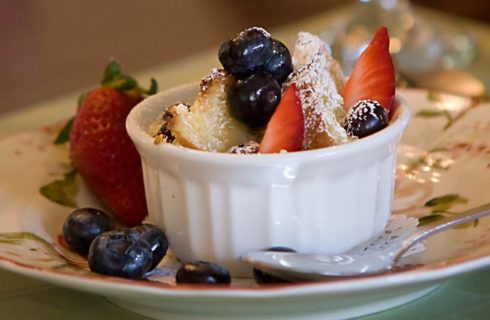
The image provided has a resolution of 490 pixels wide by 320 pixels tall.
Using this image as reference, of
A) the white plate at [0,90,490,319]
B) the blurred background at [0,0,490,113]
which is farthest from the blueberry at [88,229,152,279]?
the blurred background at [0,0,490,113]

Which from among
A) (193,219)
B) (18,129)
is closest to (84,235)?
(193,219)

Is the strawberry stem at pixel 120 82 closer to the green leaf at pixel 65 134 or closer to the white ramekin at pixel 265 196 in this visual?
the green leaf at pixel 65 134

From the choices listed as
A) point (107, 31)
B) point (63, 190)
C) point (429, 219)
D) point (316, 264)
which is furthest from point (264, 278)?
point (107, 31)

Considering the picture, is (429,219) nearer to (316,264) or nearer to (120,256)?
(316,264)

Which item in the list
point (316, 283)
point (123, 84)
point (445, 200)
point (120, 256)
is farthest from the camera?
point (123, 84)

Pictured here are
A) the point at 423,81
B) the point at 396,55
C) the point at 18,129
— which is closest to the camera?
the point at 18,129

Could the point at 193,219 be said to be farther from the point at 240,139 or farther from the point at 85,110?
the point at 85,110

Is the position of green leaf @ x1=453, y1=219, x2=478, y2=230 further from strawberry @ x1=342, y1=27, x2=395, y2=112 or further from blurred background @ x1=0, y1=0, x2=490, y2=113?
blurred background @ x1=0, y1=0, x2=490, y2=113
